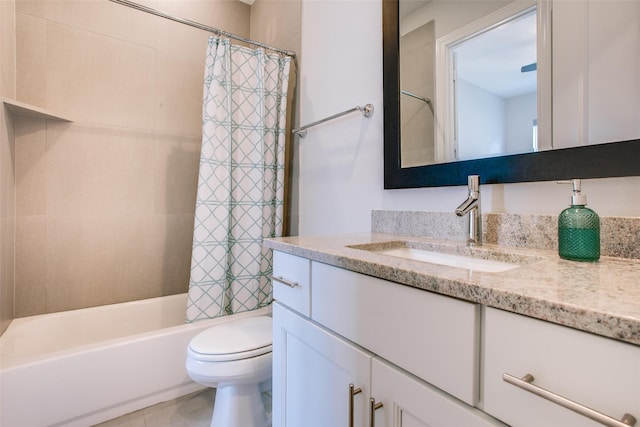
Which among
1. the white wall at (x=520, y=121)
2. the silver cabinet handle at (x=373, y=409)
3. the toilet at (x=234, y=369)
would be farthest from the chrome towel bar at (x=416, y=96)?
the toilet at (x=234, y=369)

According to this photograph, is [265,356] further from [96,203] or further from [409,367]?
[96,203]

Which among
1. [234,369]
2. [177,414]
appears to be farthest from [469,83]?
[177,414]

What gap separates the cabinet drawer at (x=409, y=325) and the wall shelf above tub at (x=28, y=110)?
173cm

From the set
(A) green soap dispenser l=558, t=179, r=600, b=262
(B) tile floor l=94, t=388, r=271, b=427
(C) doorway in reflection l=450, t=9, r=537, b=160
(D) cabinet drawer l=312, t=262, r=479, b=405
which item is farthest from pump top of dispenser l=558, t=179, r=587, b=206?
(B) tile floor l=94, t=388, r=271, b=427

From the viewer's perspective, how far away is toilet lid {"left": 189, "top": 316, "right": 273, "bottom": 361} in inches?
47.3

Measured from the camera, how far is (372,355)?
2.18ft

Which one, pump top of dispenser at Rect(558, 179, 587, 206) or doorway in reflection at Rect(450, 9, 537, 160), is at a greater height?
doorway in reflection at Rect(450, 9, 537, 160)

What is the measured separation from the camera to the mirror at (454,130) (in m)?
0.75

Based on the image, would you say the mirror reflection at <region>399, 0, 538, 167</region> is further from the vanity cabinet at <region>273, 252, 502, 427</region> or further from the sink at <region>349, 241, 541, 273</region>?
the vanity cabinet at <region>273, 252, 502, 427</region>

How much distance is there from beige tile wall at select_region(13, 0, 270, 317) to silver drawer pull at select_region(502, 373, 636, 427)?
217cm

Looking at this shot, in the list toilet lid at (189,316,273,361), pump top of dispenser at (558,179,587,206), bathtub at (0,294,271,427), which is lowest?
bathtub at (0,294,271,427)

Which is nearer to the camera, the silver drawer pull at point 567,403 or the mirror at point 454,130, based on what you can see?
the silver drawer pull at point 567,403

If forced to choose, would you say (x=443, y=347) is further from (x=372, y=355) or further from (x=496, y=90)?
(x=496, y=90)

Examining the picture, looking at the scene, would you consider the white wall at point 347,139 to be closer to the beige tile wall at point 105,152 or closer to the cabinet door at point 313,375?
the cabinet door at point 313,375
